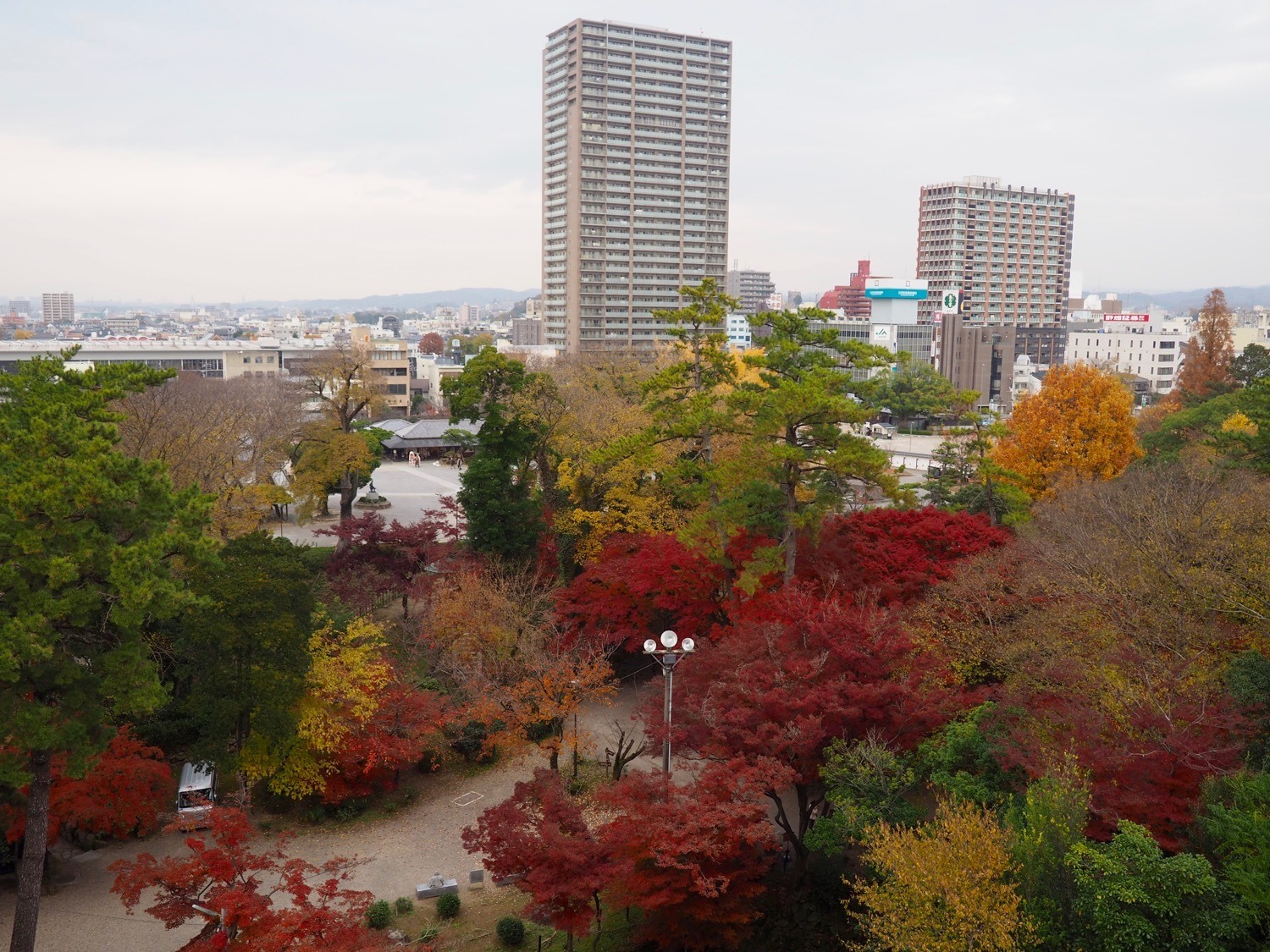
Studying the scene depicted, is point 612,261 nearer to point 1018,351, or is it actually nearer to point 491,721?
point 1018,351

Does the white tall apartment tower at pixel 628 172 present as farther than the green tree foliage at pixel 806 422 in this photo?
Yes

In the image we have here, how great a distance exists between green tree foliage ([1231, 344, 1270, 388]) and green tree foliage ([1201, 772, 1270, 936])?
33.5 metres

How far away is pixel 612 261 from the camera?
7481 centimetres

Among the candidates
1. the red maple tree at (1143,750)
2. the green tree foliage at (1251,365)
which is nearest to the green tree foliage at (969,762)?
the red maple tree at (1143,750)

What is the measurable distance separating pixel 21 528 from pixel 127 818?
5.49 meters

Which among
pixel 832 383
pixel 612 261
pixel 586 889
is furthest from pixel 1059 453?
pixel 612 261

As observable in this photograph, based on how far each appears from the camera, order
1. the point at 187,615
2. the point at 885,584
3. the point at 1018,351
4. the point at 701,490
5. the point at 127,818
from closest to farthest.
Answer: the point at 127,818, the point at 187,615, the point at 885,584, the point at 701,490, the point at 1018,351

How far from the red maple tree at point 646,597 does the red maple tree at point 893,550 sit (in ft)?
6.94

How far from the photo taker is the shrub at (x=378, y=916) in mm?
13039

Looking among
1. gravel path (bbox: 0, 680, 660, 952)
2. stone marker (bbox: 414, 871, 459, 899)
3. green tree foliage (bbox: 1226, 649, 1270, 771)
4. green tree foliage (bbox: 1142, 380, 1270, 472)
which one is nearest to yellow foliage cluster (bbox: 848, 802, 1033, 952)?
green tree foliage (bbox: 1226, 649, 1270, 771)

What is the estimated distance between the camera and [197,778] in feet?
53.5

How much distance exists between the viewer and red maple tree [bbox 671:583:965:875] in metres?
12.3

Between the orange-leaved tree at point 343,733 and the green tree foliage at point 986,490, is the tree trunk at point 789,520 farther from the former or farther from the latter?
the orange-leaved tree at point 343,733

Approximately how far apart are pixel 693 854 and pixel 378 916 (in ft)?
16.9
